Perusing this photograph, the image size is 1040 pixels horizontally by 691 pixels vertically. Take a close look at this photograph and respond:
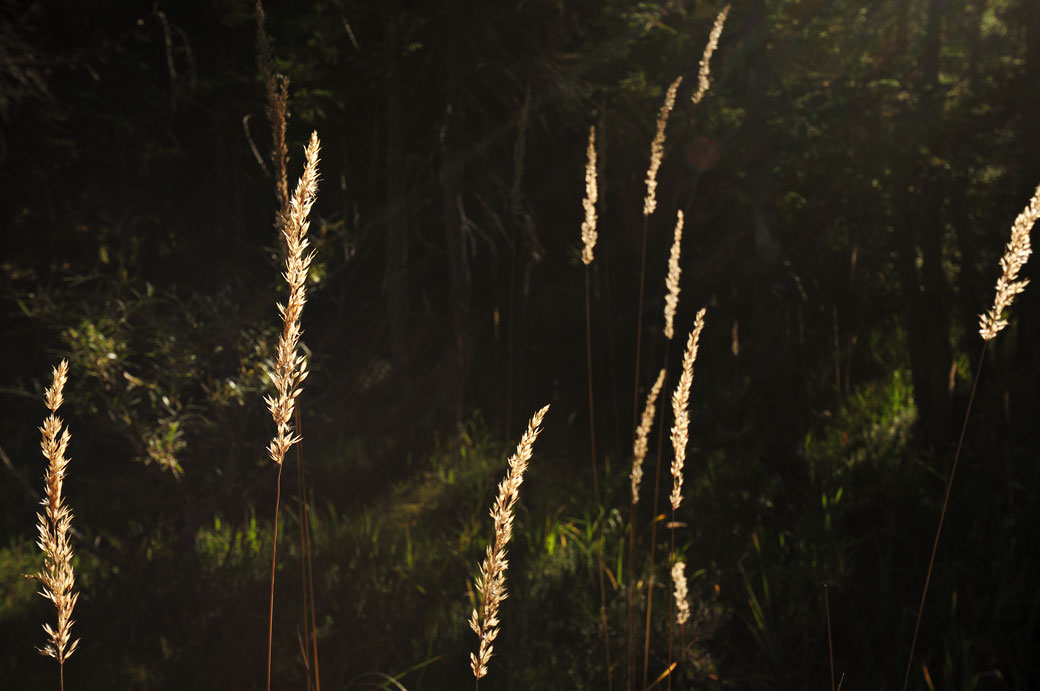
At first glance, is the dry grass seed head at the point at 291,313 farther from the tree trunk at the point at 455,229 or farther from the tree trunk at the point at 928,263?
the tree trunk at the point at 455,229

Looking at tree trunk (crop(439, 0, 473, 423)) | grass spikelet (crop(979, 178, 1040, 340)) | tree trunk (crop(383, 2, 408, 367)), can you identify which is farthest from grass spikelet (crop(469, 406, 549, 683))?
tree trunk (crop(383, 2, 408, 367))

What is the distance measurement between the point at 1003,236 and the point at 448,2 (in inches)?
188

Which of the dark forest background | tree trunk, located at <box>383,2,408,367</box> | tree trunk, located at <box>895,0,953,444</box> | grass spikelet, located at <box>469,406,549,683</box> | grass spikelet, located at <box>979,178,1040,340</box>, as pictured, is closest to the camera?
grass spikelet, located at <box>469,406,549,683</box>

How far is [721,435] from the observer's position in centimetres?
577

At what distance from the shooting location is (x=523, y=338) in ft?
22.0

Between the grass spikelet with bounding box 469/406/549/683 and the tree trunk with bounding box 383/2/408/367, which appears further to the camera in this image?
the tree trunk with bounding box 383/2/408/367

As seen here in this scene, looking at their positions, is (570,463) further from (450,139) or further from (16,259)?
(16,259)

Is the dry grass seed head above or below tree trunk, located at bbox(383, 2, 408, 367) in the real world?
below

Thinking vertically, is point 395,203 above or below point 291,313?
above

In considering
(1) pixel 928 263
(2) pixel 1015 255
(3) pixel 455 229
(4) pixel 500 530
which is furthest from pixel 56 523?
(1) pixel 928 263

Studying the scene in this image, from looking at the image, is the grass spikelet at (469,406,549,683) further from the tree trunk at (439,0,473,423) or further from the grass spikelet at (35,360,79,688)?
the tree trunk at (439,0,473,423)

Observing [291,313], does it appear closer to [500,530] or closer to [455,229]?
[500,530]

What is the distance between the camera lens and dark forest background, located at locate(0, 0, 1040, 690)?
3.80m

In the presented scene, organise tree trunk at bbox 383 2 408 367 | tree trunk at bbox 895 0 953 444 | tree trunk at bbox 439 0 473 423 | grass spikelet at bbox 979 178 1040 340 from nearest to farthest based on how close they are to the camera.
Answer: grass spikelet at bbox 979 178 1040 340 → tree trunk at bbox 895 0 953 444 → tree trunk at bbox 439 0 473 423 → tree trunk at bbox 383 2 408 367
